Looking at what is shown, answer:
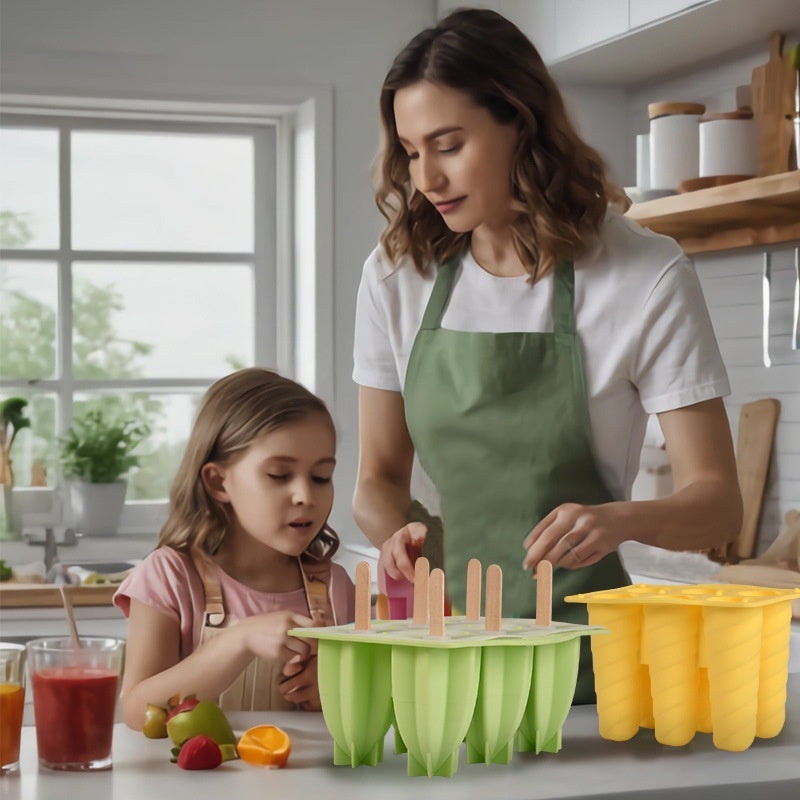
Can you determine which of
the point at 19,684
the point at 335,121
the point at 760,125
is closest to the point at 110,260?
the point at 335,121

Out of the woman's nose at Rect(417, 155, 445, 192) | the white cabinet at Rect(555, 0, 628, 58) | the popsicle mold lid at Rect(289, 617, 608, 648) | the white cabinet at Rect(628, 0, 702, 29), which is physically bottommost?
the popsicle mold lid at Rect(289, 617, 608, 648)

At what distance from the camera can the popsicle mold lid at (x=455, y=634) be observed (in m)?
1.05

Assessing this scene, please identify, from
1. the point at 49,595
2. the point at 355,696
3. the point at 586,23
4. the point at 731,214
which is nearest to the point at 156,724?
the point at 355,696

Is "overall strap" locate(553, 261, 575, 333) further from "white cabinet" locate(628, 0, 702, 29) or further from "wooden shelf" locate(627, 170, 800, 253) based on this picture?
"white cabinet" locate(628, 0, 702, 29)

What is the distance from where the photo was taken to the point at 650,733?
4.05 feet

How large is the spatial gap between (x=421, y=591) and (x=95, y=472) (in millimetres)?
2613

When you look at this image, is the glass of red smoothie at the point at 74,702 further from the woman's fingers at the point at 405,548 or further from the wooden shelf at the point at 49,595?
the wooden shelf at the point at 49,595

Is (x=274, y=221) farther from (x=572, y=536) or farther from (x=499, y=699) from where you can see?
(x=499, y=699)

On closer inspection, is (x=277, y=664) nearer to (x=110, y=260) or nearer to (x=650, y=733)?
(x=650, y=733)

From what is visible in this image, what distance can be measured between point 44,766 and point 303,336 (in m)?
2.62

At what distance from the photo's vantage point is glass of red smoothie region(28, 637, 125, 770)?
1083 mm

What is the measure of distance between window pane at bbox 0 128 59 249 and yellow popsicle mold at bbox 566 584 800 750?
279 centimetres

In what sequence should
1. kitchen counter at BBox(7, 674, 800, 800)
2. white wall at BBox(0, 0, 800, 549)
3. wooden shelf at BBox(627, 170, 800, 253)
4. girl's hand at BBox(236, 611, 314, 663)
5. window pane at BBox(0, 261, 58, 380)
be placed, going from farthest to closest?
1. window pane at BBox(0, 261, 58, 380)
2. white wall at BBox(0, 0, 800, 549)
3. wooden shelf at BBox(627, 170, 800, 253)
4. girl's hand at BBox(236, 611, 314, 663)
5. kitchen counter at BBox(7, 674, 800, 800)

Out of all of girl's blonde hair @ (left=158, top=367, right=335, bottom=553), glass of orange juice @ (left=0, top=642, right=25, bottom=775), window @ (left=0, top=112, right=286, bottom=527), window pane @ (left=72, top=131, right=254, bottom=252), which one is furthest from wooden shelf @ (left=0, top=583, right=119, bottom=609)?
glass of orange juice @ (left=0, top=642, right=25, bottom=775)
